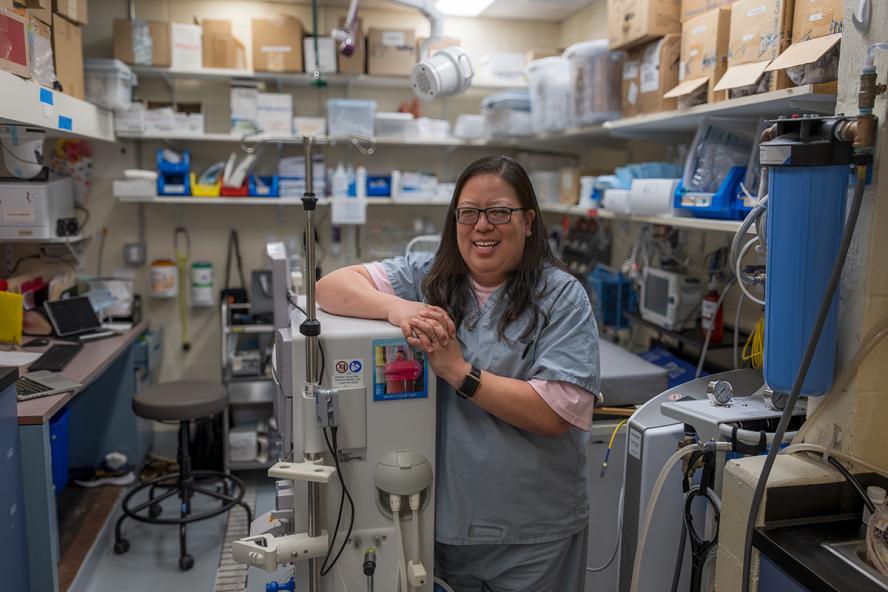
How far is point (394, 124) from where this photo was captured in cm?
411

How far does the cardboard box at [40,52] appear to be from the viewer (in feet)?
8.86

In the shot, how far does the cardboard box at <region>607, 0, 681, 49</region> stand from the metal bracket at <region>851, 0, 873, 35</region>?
146cm

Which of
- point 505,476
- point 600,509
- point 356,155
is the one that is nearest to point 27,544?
point 505,476

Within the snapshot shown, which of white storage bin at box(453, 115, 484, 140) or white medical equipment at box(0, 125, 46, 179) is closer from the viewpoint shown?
white medical equipment at box(0, 125, 46, 179)

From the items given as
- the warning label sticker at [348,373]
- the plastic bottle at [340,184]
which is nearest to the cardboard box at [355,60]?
the plastic bottle at [340,184]

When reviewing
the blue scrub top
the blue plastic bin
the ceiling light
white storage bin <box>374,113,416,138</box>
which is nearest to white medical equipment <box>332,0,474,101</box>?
the ceiling light

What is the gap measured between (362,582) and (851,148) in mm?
1301

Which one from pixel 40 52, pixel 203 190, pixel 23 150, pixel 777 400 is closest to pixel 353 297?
pixel 777 400

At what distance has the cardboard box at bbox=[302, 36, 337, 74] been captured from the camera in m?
3.93

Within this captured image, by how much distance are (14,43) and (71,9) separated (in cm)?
79

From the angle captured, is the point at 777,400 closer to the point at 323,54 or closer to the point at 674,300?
the point at 674,300

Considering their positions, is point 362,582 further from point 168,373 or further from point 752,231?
point 168,373

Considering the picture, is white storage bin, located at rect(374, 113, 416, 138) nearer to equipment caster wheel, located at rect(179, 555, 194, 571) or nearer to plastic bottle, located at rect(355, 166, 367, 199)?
plastic bottle, located at rect(355, 166, 367, 199)

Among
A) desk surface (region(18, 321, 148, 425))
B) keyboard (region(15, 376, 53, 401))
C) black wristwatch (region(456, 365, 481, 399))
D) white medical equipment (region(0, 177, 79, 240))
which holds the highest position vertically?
white medical equipment (region(0, 177, 79, 240))
